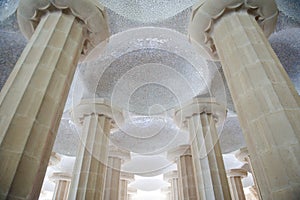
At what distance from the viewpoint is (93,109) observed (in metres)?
7.52

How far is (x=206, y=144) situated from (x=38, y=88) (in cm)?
513

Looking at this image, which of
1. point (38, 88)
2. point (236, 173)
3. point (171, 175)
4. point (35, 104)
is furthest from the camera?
point (171, 175)

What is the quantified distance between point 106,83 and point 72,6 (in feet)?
13.8

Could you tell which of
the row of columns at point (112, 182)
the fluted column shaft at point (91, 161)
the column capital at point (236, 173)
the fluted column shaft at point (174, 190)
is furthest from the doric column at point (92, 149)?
the column capital at point (236, 173)

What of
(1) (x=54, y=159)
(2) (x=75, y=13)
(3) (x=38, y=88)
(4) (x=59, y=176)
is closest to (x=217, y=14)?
(2) (x=75, y=13)

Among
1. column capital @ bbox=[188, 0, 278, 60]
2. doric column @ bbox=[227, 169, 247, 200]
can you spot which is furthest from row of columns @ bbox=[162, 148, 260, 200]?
column capital @ bbox=[188, 0, 278, 60]

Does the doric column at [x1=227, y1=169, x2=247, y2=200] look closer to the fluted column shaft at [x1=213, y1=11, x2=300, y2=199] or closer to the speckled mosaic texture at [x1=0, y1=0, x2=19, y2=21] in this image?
the fluted column shaft at [x1=213, y1=11, x2=300, y2=199]

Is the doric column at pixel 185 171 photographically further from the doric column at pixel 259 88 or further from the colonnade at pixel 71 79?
the doric column at pixel 259 88

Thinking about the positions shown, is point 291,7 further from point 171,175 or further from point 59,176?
point 59,176

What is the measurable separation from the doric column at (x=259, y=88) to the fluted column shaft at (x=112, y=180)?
24.8ft

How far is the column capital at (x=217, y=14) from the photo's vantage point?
4455 mm

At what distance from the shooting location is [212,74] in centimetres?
810

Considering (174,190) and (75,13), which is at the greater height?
(75,13)

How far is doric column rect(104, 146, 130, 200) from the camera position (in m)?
9.70
